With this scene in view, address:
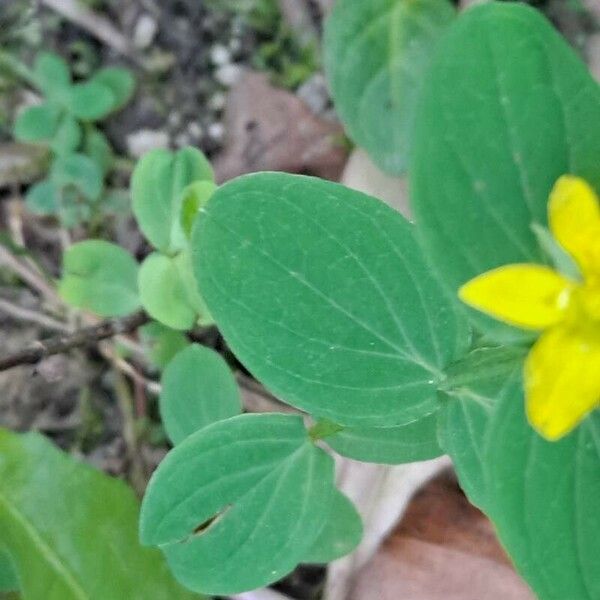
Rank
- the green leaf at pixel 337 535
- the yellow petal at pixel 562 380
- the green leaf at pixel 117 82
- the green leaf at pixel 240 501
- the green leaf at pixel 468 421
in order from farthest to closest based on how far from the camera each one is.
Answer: the green leaf at pixel 117 82
the green leaf at pixel 337 535
the green leaf at pixel 240 501
the green leaf at pixel 468 421
the yellow petal at pixel 562 380

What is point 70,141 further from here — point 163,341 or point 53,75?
point 163,341

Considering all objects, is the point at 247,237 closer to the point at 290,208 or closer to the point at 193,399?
the point at 290,208

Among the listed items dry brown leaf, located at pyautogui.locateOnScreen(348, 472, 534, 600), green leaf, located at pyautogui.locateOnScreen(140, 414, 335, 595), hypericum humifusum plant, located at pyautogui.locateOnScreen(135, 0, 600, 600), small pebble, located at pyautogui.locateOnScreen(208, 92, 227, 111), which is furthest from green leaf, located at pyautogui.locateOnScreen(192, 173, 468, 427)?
small pebble, located at pyautogui.locateOnScreen(208, 92, 227, 111)

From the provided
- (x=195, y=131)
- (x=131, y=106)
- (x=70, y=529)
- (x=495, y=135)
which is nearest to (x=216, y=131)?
(x=195, y=131)

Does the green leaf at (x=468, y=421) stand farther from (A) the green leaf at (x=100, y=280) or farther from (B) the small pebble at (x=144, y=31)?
(B) the small pebble at (x=144, y=31)

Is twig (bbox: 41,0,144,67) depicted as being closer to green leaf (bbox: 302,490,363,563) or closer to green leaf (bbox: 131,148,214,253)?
green leaf (bbox: 131,148,214,253)

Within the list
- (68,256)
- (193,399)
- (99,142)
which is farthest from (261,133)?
(193,399)

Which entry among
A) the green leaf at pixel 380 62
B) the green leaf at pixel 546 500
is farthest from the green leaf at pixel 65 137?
the green leaf at pixel 546 500
